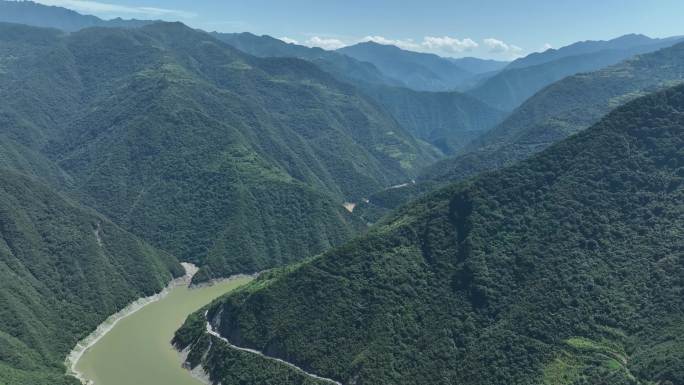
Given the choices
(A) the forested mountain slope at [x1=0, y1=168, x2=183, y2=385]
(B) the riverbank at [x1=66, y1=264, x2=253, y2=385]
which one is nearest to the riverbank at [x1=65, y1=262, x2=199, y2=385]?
(B) the riverbank at [x1=66, y1=264, x2=253, y2=385]

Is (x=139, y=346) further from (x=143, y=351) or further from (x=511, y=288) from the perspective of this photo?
(x=511, y=288)

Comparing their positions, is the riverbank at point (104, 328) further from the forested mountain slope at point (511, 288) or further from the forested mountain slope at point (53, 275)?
the forested mountain slope at point (511, 288)

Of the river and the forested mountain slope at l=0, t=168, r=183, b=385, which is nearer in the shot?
the river

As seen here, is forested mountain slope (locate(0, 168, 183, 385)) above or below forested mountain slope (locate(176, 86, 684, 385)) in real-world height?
below

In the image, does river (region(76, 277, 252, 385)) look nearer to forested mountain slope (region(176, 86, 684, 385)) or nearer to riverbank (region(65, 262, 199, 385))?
riverbank (region(65, 262, 199, 385))

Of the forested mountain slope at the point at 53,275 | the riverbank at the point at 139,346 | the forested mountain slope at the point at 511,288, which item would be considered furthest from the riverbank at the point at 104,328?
the forested mountain slope at the point at 511,288

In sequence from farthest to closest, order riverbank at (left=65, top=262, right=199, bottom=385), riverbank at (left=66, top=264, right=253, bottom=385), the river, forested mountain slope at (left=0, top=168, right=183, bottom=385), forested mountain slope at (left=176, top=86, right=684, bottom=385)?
1. riverbank at (left=65, top=262, right=199, bottom=385)
2. riverbank at (left=66, top=264, right=253, bottom=385)
3. forested mountain slope at (left=0, top=168, right=183, bottom=385)
4. the river
5. forested mountain slope at (left=176, top=86, right=684, bottom=385)

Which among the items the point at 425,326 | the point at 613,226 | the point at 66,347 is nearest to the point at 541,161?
the point at 613,226
